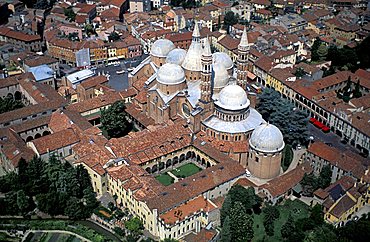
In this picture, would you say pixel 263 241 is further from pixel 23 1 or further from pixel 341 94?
pixel 23 1

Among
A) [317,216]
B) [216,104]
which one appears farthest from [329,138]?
[317,216]

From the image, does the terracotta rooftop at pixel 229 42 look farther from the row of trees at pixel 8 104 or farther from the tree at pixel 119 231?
the tree at pixel 119 231

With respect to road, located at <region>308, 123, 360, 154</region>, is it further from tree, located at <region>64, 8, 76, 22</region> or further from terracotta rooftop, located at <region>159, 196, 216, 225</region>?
tree, located at <region>64, 8, 76, 22</region>

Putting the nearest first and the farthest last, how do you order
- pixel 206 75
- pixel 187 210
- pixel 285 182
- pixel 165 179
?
pixel 187 210
pixel 285 182
pixel 165 179
pixel 206 75

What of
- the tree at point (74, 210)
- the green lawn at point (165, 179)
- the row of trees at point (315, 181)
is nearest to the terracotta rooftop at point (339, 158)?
the row of trees at point (315, 181)

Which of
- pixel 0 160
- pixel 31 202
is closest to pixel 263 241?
pixel 31 202

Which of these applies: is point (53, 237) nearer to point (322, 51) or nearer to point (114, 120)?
point (114, 120)

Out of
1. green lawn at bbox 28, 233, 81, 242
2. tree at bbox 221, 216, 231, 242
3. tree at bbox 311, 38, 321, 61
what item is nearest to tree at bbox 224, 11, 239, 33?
tree at bbox 311, 38, 321, 61
